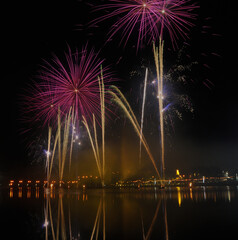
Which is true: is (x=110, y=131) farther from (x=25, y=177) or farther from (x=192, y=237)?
(x=192, y=237)

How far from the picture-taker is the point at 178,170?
4084 centimetres

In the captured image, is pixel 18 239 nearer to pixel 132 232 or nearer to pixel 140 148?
pixel 132 232

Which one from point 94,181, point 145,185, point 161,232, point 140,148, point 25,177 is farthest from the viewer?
point 25,177

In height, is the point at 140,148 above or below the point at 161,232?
above

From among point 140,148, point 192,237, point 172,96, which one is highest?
point 172,96

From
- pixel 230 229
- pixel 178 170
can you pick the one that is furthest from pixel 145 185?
pixel 230 229

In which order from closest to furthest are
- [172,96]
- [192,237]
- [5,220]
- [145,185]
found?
[192,237]
[5,220]
[172,96]
[145,185]

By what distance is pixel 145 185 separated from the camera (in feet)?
91.7

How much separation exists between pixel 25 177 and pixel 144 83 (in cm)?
3675

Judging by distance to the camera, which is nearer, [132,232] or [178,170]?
[132,232]

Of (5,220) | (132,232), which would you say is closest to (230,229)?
(132,232)

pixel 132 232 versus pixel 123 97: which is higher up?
pixel 123 97

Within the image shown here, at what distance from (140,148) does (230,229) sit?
2828 cm

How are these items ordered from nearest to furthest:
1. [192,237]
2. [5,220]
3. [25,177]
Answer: [192,237] → [5,220] → [25,177]
